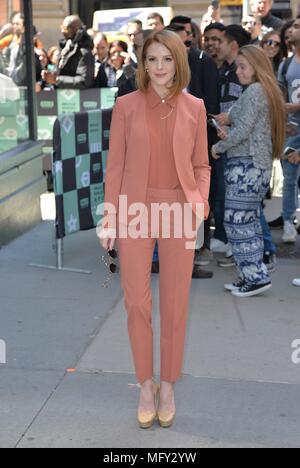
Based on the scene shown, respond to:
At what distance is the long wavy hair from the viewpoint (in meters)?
5.67

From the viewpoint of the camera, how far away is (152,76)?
12.4 feet

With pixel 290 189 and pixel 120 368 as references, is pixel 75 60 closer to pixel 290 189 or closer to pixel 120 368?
pixel 290 189

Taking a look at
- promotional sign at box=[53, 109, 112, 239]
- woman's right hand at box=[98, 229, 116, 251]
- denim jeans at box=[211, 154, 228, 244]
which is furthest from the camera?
denim jeans at box=[211, 154, 228, 244]

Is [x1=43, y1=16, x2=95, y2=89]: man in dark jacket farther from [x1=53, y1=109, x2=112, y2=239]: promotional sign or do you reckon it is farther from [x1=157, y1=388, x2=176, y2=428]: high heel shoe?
[x1=157, y1=388, x2=176, y2=428]: high heel shoe

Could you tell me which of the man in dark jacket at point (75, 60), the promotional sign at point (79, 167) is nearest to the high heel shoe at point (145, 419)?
the promotional sign at point (79, 167)

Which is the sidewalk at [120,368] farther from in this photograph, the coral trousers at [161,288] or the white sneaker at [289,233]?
the white sneaker at [289,233]

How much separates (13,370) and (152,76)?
1.88 metres

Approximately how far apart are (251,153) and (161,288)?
2.20 meters

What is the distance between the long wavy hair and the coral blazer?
1.91m

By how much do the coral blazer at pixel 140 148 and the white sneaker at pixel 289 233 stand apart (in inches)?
160

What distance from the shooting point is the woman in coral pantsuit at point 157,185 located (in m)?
3.76

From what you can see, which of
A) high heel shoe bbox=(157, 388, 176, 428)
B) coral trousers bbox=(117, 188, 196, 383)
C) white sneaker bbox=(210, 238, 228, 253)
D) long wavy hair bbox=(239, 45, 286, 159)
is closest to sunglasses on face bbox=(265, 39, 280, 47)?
white sneaker bbox=(210, 238, 228, 253)

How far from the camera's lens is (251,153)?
230 inches

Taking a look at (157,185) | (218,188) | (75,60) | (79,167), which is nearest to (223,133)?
(218,188)
